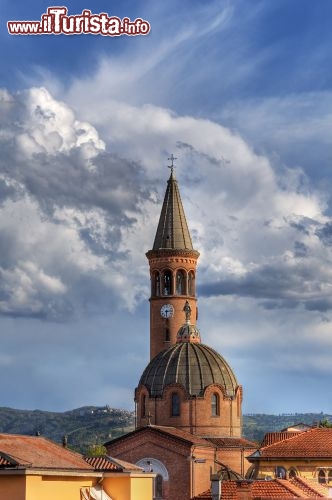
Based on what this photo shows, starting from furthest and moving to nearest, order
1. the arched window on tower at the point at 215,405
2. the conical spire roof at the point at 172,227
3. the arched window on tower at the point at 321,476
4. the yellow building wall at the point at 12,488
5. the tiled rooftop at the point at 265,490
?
the conical spire roof at the point at 172,227 → the arched window on tower at the point at 215,405 → the arched window on tower at the point at 321,476 → the tiled rooftop at the point at 265,490 → the yellow building wall at the point at 12,488

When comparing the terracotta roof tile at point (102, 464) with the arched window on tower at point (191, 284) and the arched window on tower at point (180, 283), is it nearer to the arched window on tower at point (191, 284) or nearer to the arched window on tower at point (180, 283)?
the arched window on tower at point (180, 283)

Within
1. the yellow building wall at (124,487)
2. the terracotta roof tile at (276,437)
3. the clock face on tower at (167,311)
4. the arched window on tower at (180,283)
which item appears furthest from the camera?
the arched window on tower at (180,283)

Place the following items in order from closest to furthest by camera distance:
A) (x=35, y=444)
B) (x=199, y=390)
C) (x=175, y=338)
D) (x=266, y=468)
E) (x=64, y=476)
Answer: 1. (x=64, y=476)
2. (x=35, y=444)
3. (x=266, y=468)
4. (x=199, y=390)
5. (x=175, y=338)

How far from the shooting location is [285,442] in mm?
74375

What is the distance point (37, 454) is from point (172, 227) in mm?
65889

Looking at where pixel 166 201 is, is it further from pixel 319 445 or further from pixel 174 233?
pixel 319 445

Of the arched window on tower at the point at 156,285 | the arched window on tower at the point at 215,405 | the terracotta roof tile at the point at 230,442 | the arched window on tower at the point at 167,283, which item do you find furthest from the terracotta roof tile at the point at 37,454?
the arched window on tower at the point at 156,285

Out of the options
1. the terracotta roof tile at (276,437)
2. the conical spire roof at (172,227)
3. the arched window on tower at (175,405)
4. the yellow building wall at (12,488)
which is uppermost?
the conical spire roof at (172,227)

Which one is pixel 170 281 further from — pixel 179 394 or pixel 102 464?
pixel 102 464

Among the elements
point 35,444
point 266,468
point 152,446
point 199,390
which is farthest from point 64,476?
point 199,390

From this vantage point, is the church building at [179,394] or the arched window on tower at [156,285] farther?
the arched window on tower at [156,285]

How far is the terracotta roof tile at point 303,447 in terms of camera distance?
7244cm

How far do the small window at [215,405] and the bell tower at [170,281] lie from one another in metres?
12.6

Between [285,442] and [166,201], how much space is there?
131 feet
